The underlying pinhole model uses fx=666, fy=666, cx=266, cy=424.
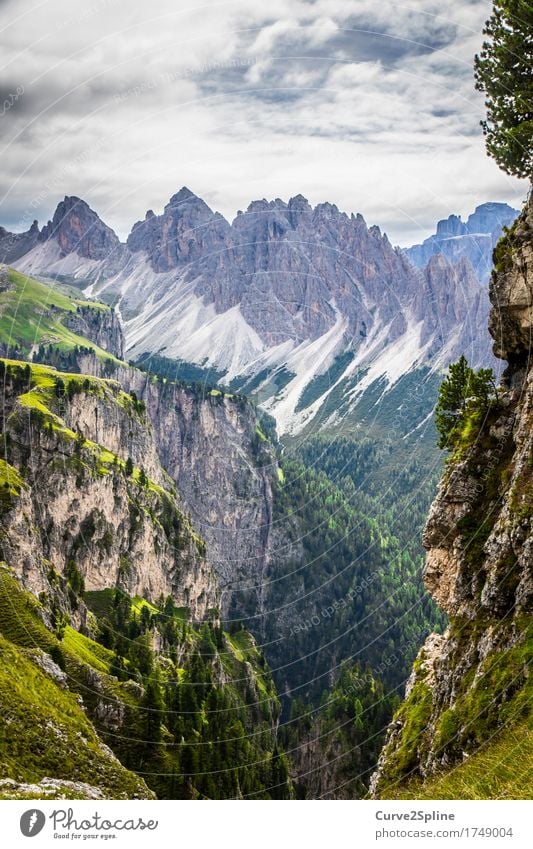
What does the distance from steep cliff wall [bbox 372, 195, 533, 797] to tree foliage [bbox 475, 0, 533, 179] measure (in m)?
4.14

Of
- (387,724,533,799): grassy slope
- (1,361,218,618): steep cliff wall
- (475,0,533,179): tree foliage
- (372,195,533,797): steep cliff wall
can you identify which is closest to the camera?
(387,724,533,799): grassy slope

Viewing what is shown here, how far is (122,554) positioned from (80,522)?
13844 millimetres

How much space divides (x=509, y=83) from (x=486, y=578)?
103 ft

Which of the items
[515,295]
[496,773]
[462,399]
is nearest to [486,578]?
[496,773]

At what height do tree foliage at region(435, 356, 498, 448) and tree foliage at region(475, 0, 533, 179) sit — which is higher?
tree foliage at region(475, 0, 533, 179)

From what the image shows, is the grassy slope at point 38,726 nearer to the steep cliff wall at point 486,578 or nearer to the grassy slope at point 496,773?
the steep cliff wall at point 486,578

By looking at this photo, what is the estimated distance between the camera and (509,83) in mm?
43000

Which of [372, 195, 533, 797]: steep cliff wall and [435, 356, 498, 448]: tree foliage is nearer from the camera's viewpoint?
[372, 195, 533, 797]: steep cliff wall

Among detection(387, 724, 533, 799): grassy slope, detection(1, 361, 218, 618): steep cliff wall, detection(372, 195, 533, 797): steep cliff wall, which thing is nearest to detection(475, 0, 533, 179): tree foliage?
detection(372, 195, 533, 797): steep cliff wall

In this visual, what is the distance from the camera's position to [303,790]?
115250mm

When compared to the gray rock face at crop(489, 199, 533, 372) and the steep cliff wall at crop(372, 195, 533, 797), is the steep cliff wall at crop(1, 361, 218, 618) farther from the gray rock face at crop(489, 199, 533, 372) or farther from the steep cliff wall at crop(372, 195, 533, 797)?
the gray rock face at crop(489, 199, 533, 372)

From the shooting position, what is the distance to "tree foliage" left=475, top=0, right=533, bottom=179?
133 feet

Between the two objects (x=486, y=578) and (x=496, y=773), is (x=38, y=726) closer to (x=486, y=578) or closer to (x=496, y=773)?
(x=486, y=578)
